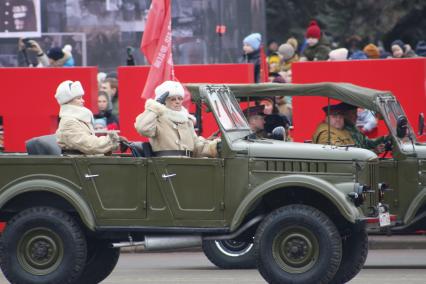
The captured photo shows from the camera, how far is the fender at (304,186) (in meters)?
11.6

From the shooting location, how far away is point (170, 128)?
12555mm

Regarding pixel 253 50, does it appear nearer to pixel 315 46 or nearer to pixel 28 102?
pixel 315 46

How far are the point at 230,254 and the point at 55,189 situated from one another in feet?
10.6

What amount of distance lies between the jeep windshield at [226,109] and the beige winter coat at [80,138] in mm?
893

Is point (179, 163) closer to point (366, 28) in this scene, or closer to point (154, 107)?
point (154, 107)

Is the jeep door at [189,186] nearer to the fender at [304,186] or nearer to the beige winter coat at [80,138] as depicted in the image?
the fender at [304,186]

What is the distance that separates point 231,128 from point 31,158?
1.70 m

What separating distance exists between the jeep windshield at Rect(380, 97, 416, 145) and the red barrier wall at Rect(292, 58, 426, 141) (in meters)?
1.94

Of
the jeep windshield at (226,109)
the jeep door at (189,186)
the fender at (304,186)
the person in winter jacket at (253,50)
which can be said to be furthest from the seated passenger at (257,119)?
the person in winter jacket at (253,50)

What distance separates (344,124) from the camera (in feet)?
48.2

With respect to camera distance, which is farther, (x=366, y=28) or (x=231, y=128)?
(x=366, y=28)

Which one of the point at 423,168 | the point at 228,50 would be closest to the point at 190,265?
the point at 423,168

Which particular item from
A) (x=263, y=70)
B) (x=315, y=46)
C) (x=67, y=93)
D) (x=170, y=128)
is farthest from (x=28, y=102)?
(x=170, y=128)

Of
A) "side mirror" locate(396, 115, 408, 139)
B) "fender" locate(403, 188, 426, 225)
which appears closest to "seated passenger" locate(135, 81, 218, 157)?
"side mirror" locate(396, 115, 408, 139)
